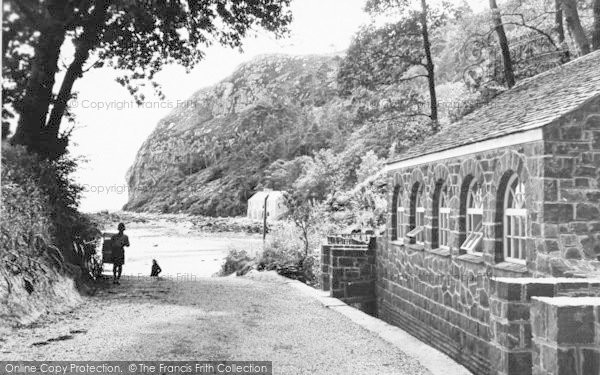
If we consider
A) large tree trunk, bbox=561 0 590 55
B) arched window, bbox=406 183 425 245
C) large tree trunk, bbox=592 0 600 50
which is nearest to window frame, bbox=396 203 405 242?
arched window, bbox=406 183 425 245

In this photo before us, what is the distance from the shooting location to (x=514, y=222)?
10.3 meters

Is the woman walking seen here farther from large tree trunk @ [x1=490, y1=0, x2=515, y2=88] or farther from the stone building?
large tree trunk @ [x1=490, y1=0, x2=515, y2=88]

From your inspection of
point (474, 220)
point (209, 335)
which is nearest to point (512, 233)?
point (474, 220)

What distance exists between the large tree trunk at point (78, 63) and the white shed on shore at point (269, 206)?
128 feet

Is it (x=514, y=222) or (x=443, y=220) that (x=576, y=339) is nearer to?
(x=514, y=222)

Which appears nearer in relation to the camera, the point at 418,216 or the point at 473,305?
the point at 473,305

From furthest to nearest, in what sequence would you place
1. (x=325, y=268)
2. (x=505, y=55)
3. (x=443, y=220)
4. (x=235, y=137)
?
(x=235, y=137) → (x=505, y=55) → (x=325, y=268) → (x=443, y=220)

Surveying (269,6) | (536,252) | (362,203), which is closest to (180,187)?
(362,203)

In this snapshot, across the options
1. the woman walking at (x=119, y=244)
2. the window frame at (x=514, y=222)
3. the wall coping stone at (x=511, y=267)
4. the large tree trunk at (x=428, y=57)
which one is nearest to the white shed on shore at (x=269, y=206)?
the large tree trunk at (x=428, y=57)

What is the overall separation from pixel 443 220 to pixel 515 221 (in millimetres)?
3149

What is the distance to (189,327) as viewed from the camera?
29.3 feet

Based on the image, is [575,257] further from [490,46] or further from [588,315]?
[490,46]

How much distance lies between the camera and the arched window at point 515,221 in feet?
33.0

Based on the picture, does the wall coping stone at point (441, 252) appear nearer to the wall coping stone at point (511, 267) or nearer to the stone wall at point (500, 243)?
the stone wall at point (500, 243)
